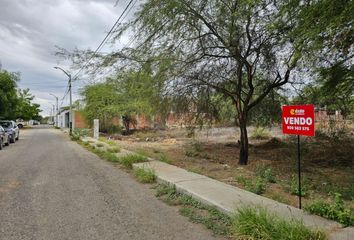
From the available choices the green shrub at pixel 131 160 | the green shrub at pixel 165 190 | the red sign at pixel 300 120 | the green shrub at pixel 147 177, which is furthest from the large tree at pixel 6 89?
the red sign at pixel 300 120

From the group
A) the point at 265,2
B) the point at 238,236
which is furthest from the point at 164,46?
the point at 238,236

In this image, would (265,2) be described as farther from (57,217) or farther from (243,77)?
(57,217)

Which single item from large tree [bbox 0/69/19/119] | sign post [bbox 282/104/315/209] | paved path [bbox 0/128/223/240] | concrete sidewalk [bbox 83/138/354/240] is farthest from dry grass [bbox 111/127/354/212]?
large tree [bbox 0/69/19/119]

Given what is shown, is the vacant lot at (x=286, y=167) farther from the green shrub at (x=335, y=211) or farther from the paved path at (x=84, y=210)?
the paved path at (x=84, y=210)

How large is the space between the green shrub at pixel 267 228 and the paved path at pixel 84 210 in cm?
48

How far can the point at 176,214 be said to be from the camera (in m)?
5.69

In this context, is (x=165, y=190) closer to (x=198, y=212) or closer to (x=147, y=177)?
(x=147, y=177)

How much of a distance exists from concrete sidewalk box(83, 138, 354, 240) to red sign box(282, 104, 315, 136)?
1348 millimetres

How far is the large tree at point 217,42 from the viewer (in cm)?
978

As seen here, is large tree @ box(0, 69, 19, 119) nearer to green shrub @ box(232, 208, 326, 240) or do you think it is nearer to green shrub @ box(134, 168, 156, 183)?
green shrub @ box(134, 168, 156, 183)

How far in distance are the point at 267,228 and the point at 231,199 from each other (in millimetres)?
1750

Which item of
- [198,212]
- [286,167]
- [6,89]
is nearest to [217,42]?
[286,167]

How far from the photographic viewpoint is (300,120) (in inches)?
221

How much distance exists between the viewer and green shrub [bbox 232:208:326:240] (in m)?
4.11
